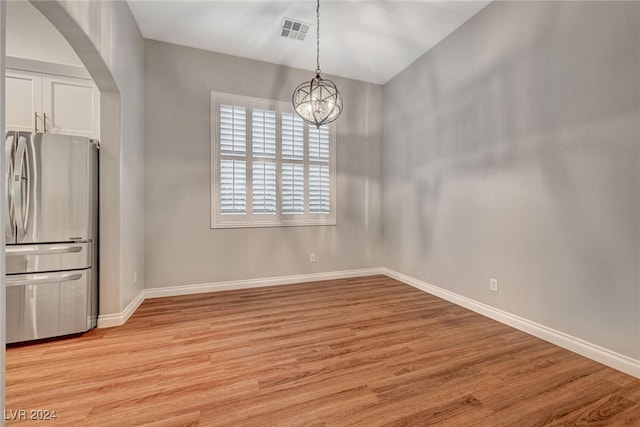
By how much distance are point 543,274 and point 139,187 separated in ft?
13.9

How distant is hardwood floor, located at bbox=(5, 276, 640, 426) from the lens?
59.1 inches

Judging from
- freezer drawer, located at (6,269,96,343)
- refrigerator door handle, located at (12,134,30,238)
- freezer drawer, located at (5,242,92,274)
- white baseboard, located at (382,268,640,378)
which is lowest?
white baseboard, located at (382,268,640,378)

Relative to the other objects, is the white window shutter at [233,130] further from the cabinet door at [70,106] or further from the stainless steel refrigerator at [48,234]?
the stainless steel refrigerator at [48,234]

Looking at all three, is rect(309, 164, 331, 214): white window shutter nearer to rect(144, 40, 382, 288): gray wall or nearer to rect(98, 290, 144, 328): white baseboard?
rect(144, 40, 382, 288): gray wall

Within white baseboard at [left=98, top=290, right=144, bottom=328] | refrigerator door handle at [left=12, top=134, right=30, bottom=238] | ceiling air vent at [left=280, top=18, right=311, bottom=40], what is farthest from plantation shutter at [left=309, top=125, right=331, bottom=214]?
refrigerator door handle at [left=12, top=134, right=30, bottom=238]

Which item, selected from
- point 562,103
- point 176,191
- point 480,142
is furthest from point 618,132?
point 176,191

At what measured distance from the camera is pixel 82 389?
170 centimetres

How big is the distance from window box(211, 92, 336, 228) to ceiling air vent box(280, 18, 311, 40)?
891mm

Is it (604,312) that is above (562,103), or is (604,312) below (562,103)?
below

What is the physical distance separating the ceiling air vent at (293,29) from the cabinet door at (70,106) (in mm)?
2119

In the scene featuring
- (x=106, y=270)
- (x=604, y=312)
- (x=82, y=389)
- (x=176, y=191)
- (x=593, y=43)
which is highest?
(x=593, y=43)

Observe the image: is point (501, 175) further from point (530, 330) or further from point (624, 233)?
point (530, 330)

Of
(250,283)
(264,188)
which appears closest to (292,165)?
(264,188)

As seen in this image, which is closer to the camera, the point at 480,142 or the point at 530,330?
the point at 530,330
